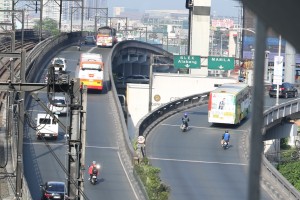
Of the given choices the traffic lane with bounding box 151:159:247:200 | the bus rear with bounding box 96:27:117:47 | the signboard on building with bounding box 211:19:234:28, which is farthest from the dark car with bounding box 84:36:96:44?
the signboard on building with bounding box 211:19:234:28

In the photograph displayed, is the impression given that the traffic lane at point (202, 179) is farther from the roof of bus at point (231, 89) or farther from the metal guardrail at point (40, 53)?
the roof of bus at point (231, 89)

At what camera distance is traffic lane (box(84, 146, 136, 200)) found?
24750mm

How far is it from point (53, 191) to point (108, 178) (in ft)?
14.5

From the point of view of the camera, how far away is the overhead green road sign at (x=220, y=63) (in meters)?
55.1

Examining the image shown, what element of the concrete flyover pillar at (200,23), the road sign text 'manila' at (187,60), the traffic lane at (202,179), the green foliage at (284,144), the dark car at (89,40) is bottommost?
the green foliage at (284,144)

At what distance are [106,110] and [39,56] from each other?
15298mm

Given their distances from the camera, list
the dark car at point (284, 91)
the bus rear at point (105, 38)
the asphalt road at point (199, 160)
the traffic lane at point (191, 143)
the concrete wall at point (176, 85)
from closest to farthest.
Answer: the asphalt road at point (199, 160) < the traffic lane at point (191, 143) < the dark car at point (284, 91) < the concrete wall at point (176, 85) < the bus rear at point (105, 38)

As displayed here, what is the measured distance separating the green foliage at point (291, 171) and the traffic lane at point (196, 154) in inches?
87.1

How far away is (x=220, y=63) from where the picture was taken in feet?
181

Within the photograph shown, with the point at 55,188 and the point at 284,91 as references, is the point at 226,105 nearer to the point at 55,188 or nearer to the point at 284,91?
the point at 55,188

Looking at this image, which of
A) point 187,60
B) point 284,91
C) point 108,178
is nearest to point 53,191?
point 108,178

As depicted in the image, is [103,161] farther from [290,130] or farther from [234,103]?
[290,130]

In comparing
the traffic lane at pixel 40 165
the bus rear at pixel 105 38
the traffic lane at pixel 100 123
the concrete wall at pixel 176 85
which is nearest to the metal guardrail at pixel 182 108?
the traffic lane at pixel 100 123

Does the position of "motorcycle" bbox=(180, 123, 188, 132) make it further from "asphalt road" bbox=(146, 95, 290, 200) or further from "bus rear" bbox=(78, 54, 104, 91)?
"bus rear" bbox=(78, 54, 104, 91)
